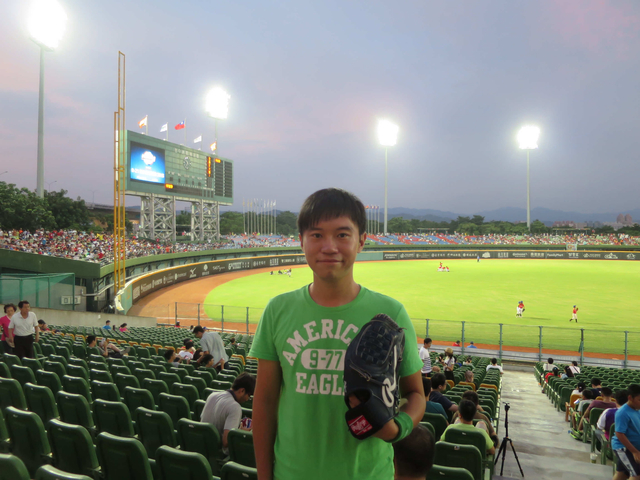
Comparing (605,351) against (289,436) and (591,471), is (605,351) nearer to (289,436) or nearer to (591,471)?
(591,471)

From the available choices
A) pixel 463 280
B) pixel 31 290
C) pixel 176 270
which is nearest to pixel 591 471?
pixel 31 290

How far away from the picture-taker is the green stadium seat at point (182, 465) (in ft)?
9.58

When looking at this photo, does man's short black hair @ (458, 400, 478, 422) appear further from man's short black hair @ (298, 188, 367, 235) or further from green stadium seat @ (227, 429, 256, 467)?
man's short black hair @ (298, 188, 367, 235)

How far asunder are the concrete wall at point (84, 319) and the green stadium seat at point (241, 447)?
18391 mm

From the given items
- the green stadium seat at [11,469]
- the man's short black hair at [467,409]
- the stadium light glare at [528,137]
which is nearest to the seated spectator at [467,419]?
the man's short black hair at [467,409]

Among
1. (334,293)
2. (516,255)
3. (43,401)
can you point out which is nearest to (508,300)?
(43,401)

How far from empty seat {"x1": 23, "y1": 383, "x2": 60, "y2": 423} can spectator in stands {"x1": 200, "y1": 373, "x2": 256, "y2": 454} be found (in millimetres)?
1968

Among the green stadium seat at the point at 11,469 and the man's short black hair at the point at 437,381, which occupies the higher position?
the green stadium seat at the point at 11,469

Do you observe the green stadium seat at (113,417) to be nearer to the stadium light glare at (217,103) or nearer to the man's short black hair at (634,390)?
the man's short black hair at (634,390)

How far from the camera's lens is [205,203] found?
62.2 meters

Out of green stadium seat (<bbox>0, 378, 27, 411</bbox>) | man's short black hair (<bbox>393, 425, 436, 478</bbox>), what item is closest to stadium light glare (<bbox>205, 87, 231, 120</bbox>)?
green stadium seat (<bbox>0, 378, 27, 411</bbox>)

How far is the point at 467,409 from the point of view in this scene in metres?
4.89

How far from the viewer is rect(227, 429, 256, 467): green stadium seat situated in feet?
12.6

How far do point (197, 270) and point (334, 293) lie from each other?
157ft
